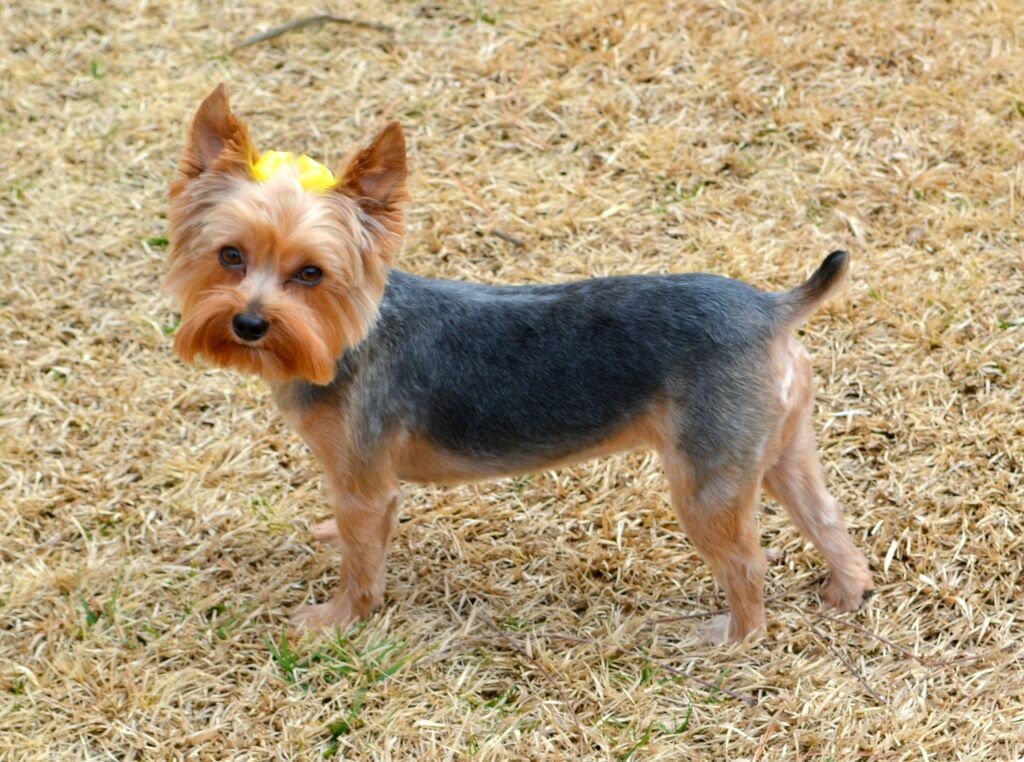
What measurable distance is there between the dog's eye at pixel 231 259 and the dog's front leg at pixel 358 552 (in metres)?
0.92

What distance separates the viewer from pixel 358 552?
4332 millimetres

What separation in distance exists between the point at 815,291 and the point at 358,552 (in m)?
1.89

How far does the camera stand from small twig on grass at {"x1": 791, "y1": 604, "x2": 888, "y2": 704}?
4090 millimetres

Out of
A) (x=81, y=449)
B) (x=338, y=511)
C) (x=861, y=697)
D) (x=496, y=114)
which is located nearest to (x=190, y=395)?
(x=81, y=449)

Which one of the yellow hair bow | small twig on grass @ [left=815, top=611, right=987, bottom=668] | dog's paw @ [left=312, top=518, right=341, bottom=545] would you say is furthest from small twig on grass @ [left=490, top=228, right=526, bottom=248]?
small twig on grass @ [left=815, top=611, right=987, bottom=668]

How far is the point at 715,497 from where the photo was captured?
13.0 feet

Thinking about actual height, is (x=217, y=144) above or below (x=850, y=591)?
above

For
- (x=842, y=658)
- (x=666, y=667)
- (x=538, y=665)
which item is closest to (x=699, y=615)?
(x=666, y=667)

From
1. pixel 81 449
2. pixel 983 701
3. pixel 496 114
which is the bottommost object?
pixel 81 449

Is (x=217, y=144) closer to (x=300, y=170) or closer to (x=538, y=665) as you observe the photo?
(x=300, y=170)

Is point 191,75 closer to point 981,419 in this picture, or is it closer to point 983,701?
point 981,419

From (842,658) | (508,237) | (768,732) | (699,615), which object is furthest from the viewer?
(508,237)

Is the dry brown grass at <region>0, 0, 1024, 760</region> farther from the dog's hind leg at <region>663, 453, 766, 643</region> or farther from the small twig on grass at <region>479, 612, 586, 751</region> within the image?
the dog's hind leg at <region>663, 453, 766, 643</region>

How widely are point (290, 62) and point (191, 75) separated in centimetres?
61
